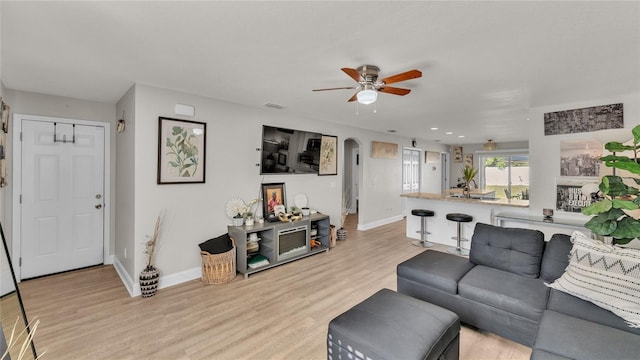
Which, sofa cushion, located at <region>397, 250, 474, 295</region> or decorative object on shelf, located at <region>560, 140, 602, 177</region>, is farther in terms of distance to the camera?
decorative object on shelf, located at <region>560, 140, 602, 177</region>

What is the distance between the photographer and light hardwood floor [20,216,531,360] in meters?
2.08

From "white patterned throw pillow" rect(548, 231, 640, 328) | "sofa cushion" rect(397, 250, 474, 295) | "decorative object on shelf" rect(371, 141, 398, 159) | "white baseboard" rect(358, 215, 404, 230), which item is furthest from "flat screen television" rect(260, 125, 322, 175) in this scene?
"white patterned throw pillow" rect(548, 231, 640, 328)

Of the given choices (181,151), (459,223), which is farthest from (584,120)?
(181,151)

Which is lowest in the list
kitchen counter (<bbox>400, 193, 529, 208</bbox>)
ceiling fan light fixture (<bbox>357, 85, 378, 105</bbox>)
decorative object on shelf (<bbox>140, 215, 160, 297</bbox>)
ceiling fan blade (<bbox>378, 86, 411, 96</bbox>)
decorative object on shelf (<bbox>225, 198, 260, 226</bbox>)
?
decorative object on shelf (<bbox>140, 215, 160, 297</bbox>)

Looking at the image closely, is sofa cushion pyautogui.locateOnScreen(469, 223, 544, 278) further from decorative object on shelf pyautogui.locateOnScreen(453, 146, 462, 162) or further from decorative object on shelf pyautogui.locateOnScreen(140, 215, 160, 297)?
decorative object on shelf pyautogui.locateOnScreen(453, 146, 462, 162)

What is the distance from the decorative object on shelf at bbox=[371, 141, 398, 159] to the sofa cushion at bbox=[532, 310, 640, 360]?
4.71m

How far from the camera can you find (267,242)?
3.82 meters

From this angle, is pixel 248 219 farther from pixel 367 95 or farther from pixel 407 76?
pixel 407 76

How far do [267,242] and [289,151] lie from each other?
4.81 ft

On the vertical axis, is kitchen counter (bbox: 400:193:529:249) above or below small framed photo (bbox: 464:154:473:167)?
below

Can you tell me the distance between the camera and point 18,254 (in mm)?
3244

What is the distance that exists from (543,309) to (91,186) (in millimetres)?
5153

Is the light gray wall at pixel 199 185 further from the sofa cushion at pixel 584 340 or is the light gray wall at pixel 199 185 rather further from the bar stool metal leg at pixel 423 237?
the sofa cushion at pixel 584 340

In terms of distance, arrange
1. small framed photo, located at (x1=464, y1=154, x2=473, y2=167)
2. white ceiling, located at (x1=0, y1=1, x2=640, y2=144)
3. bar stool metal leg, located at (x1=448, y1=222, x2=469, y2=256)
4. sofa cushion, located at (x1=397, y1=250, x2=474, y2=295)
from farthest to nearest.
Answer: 1. small framed photo, located at (x1=464, y1=154, x2=473, y2=167)
2. bar stool metal leg, located at (x1=448, y1=222, x2=469, y2=256)
3. sofa cushion, located at (x1=397, y1=250, x2=474, y2=295)
4. white ceiling, located at (x1=0, y1=1, x2=640, y2=144)
